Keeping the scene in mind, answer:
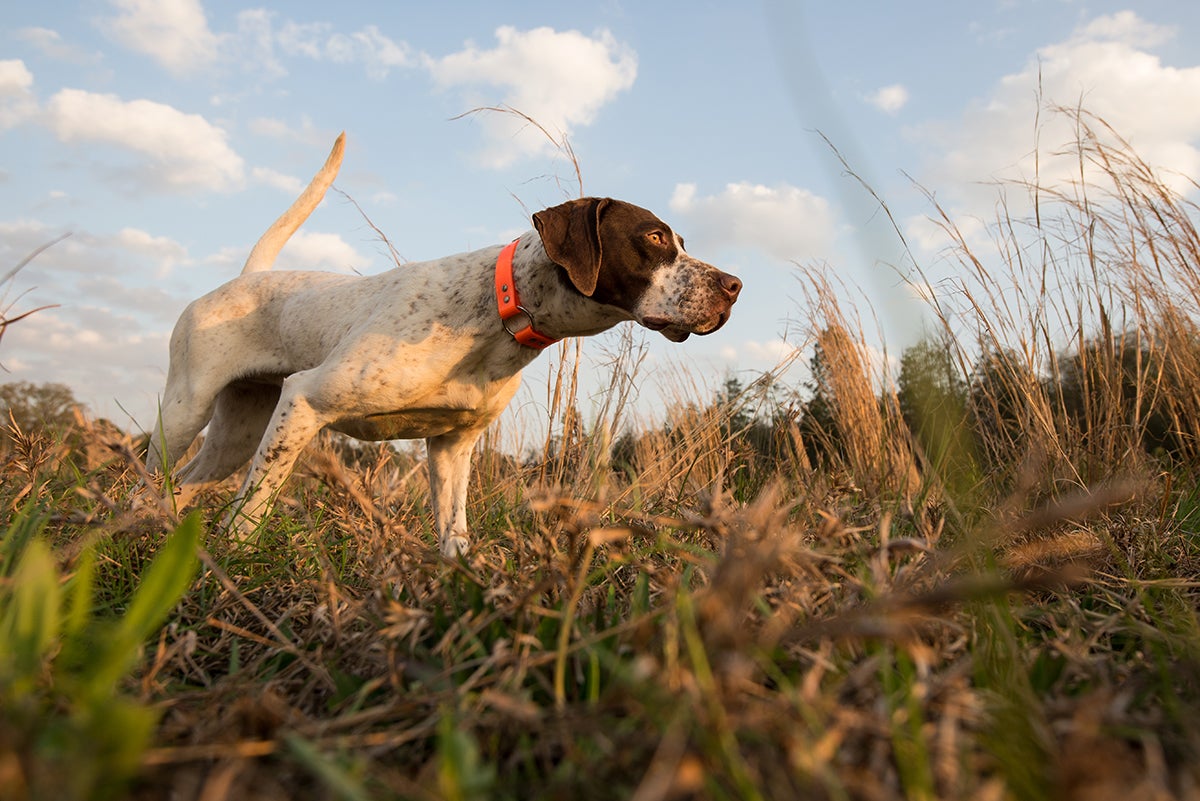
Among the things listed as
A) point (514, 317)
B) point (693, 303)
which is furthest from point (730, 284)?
point (514, 317)

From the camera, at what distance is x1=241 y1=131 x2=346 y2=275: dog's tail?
5.09 metres

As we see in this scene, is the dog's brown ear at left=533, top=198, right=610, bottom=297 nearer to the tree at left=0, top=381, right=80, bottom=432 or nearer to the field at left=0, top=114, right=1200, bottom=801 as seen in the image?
the field at left=0, top=114, right=1200, bottom=801

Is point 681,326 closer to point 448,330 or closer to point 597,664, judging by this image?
point 448,330

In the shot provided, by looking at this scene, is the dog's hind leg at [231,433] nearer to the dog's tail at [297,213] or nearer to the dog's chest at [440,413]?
the dog's tail at [297,213]

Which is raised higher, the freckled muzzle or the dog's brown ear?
the dog's brown ear

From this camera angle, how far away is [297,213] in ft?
16.8

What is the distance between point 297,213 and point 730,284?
288cm

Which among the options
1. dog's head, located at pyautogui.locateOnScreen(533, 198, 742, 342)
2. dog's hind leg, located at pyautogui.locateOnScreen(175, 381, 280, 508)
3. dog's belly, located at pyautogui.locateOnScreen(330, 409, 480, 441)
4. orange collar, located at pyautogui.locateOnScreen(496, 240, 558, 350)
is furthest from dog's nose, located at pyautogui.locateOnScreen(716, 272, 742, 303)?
dog's hind leg, located at pyautogui.locateOnScreen(175, 381, 280, 508)

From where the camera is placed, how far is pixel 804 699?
0.85 metres

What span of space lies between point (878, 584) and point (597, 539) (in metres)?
0.46

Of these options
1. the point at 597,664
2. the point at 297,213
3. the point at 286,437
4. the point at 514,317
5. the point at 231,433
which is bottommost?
the point at 597,664

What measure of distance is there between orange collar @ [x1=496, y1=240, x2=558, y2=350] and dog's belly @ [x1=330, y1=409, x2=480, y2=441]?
47 centimetres

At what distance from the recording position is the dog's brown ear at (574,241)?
11.6ft

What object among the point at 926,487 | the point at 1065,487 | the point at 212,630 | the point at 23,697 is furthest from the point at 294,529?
the point at 1065,487
